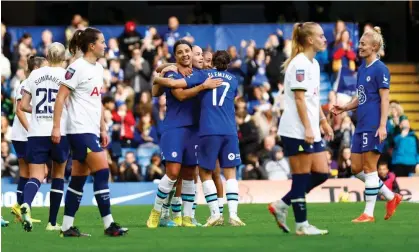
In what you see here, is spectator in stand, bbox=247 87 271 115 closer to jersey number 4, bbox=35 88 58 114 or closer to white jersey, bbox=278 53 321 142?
jersey number 4, bbox=35 88 58 114

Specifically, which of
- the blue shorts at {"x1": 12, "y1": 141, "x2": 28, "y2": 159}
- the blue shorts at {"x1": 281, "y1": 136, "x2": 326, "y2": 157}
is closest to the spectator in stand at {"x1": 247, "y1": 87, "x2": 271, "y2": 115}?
the blue shorts at {"x1": 12, "y1": 141, "x2": 28, "y2": 159}

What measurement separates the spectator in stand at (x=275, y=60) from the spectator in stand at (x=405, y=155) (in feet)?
13.2

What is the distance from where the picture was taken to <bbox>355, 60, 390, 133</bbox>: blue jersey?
15352 mm

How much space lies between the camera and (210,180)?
15.1 metres

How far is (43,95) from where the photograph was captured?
50.0 ft

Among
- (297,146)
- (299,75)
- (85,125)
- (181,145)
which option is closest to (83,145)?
(85,125)

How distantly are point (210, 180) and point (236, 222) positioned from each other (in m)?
0.62

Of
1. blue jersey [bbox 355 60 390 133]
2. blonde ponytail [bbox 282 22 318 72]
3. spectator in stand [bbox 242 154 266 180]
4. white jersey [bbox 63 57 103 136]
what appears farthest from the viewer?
spectator in stand [bbox 242 154 266 180]

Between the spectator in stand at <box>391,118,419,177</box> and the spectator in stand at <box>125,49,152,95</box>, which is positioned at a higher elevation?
the spectator in stand at <box>125,49,152,95</box>

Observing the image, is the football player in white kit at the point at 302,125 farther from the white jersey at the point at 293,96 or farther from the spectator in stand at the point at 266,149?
the spectator in stand at the point at 266,149

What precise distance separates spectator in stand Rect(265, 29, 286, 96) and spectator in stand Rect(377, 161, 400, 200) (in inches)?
234

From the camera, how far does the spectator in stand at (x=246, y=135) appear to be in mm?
26844

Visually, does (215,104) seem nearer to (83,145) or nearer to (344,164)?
(83,145)

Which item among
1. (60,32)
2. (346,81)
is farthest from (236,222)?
(60,32)
